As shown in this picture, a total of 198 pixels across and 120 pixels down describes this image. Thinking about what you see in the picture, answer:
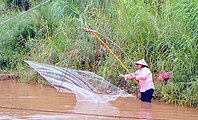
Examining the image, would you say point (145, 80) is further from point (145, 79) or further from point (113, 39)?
point (113, 39)

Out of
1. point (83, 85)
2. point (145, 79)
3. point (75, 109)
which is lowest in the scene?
point (75, 109)

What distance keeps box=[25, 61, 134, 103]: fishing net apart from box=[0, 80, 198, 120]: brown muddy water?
0.57ft

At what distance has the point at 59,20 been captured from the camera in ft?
47.4

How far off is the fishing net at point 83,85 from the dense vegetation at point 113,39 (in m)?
1.19

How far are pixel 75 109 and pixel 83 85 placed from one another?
2.55 ft

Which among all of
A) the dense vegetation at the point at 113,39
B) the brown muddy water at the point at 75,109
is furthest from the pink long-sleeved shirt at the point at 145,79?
the dense vegetation at the point at 113,39

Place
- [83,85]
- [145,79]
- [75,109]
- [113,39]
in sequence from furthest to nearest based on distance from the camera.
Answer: [113,39], [83,85], [145,79], [75,109]

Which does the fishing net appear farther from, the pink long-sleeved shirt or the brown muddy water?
the pink long-sleeved shirt

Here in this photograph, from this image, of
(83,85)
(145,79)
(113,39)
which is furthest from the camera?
(113,39)

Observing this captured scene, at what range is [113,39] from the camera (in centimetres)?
1212

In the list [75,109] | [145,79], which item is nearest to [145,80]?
[145,79]

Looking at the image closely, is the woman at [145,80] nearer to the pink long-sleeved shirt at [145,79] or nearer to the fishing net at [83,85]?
the pink long-sleeved shirt at [145,79]

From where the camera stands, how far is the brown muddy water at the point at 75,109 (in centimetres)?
830

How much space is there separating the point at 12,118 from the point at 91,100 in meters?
2.20
